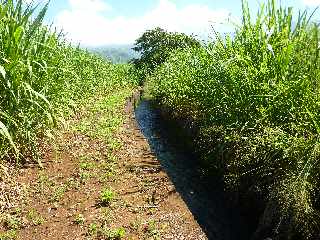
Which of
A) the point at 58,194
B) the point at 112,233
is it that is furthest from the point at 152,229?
the point at 58,194

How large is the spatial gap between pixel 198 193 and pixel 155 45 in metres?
29.7

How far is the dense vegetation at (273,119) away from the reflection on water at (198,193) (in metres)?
0.48

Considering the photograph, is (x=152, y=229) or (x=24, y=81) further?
(x=24, y=81)

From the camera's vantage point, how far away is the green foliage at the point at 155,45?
1373 inches

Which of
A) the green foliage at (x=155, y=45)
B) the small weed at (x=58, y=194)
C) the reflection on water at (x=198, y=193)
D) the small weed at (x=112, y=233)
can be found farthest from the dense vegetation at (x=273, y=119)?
the green foliage at (x=155, y=45)

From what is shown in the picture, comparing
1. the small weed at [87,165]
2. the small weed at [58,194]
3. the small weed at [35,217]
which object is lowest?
the small weed at [35,217]

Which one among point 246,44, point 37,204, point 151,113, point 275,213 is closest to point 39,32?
point 37,204

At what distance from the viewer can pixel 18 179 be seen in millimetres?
8289

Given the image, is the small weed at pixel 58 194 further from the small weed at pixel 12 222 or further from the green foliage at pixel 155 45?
the green foliage at pixel 155 45

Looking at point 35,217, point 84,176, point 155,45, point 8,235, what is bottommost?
point 8,235

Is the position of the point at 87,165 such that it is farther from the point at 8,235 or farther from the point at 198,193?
the point at 8,235

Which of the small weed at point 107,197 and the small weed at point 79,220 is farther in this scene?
the small weed at point 107,197

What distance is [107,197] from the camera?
782cm

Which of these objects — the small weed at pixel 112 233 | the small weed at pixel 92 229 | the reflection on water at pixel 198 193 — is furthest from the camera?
the reflection on water at pixel 198 193
